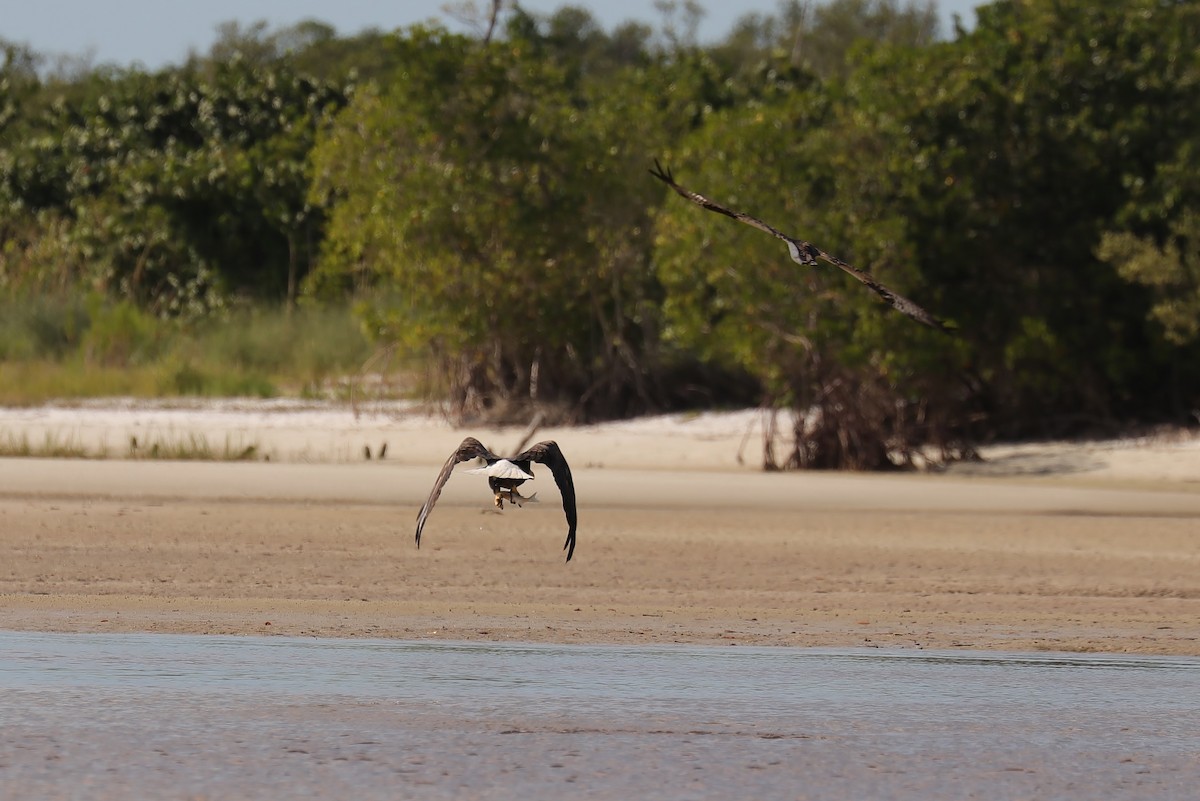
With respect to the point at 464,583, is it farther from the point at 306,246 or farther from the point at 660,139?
the point at 306,246

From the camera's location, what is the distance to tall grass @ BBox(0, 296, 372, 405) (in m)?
22.7

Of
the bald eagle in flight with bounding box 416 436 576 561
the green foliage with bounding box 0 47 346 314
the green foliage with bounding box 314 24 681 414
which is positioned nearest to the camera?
the bald eagle in flight with bounding box 416 436 576 561

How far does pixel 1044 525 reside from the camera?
43.4 ft

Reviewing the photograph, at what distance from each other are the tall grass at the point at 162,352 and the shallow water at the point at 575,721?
48.9 ft

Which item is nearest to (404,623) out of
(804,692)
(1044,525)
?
(804,692)

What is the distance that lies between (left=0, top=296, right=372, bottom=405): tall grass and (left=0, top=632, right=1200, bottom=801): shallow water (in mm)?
14916

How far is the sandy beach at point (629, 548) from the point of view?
888 centimetres

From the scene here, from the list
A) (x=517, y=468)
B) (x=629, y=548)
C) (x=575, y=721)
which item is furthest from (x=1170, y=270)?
(x=575, y=721)

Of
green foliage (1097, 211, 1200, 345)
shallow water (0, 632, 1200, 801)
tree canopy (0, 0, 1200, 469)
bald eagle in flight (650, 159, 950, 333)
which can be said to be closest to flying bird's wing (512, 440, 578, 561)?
shallow water (0, 632, 1200, 801)

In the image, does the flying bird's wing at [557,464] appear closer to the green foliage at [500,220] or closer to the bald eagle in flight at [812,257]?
the bald eagle in flight at [812,257]

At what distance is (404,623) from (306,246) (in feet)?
62.4

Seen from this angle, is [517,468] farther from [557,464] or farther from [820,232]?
[820,232]

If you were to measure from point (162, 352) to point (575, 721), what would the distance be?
18.4 metres

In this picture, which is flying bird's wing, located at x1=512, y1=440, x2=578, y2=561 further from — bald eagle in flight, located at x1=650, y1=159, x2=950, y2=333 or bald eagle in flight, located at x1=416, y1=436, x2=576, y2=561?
bald eagle in flight, located at x1=650, y1=159, x2=950, y2=333
